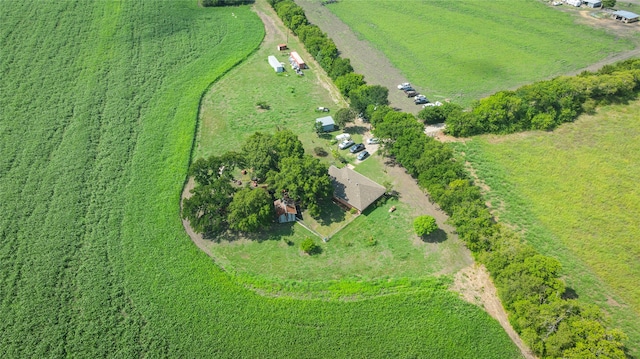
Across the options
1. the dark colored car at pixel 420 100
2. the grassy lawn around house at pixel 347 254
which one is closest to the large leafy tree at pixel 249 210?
the grassy lawn around house at pixel 347 254

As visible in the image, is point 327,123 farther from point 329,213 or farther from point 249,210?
point 249,210

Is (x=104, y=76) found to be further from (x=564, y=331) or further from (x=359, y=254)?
(x=564, y=331)

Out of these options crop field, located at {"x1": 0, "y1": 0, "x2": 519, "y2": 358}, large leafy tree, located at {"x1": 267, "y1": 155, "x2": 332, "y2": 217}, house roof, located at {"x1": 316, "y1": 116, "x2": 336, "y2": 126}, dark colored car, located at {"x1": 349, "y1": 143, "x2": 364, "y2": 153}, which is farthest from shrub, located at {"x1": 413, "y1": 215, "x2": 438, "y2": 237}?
house roof, located at {"x1": 316, "y1": 116, "x2": 336, "y2": 126}

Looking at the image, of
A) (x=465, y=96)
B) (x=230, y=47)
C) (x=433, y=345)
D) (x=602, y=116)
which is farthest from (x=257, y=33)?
(x=433, y=345)

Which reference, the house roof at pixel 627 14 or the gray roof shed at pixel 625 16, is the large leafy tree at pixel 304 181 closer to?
the gray roof shed at pixel 625 16

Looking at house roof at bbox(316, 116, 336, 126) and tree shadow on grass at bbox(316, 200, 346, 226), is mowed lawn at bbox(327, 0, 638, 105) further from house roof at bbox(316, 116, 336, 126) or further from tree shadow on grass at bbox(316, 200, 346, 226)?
tree shadow on grass at bbox(316, 200, 346, 226)

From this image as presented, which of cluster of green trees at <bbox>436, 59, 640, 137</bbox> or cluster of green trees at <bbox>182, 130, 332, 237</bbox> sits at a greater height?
cluster of green trees at <bbox>436, 59, 640, 137</bbox>

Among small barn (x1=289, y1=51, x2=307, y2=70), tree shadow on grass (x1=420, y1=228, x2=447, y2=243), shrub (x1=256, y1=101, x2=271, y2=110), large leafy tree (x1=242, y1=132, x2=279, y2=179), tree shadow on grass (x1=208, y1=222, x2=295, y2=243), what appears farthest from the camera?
small barn (x1=289, y1=51, x2=307, y2=70)
